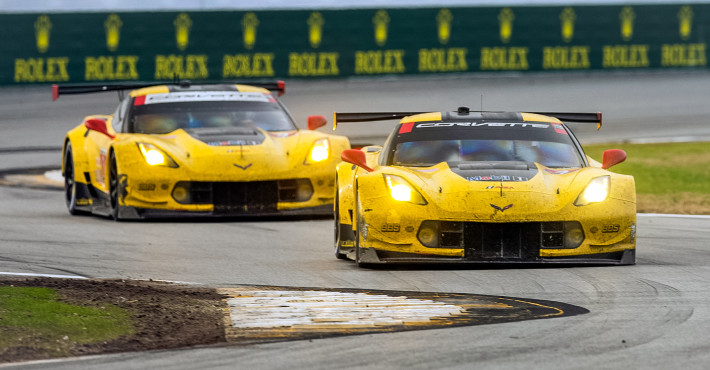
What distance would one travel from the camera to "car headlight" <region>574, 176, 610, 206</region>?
30.8 feet

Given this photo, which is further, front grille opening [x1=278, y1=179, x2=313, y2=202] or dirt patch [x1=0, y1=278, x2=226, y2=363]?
front grille opening [x1=278, y1=179, x2=313, y2=202]

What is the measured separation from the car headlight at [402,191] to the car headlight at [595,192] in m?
1.02

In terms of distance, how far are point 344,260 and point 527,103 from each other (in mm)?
18293

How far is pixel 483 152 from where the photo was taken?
10.3 m

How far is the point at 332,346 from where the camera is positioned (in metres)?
6.54

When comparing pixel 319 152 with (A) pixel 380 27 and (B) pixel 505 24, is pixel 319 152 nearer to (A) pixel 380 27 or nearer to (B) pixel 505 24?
(A) pixel 380 27

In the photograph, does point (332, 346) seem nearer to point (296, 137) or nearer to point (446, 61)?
point (296, 137)

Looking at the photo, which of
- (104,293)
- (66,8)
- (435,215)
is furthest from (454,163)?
(66,8)

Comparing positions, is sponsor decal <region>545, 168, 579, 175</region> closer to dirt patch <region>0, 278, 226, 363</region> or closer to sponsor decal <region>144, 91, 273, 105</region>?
dirt patch <region>0, 278, 226, 363</region>

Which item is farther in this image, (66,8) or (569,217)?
(66,8)

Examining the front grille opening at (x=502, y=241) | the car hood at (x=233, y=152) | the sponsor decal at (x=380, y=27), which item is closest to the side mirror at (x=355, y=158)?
the front grille opening at (x=502, y=241)

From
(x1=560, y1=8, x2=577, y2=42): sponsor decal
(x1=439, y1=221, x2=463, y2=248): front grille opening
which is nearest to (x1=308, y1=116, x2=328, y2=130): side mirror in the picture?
(x1=439, y1=221, x2=463, y2=248): front grille opening

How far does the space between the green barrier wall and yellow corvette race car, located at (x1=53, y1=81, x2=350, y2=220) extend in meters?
13.9

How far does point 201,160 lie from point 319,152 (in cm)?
117
